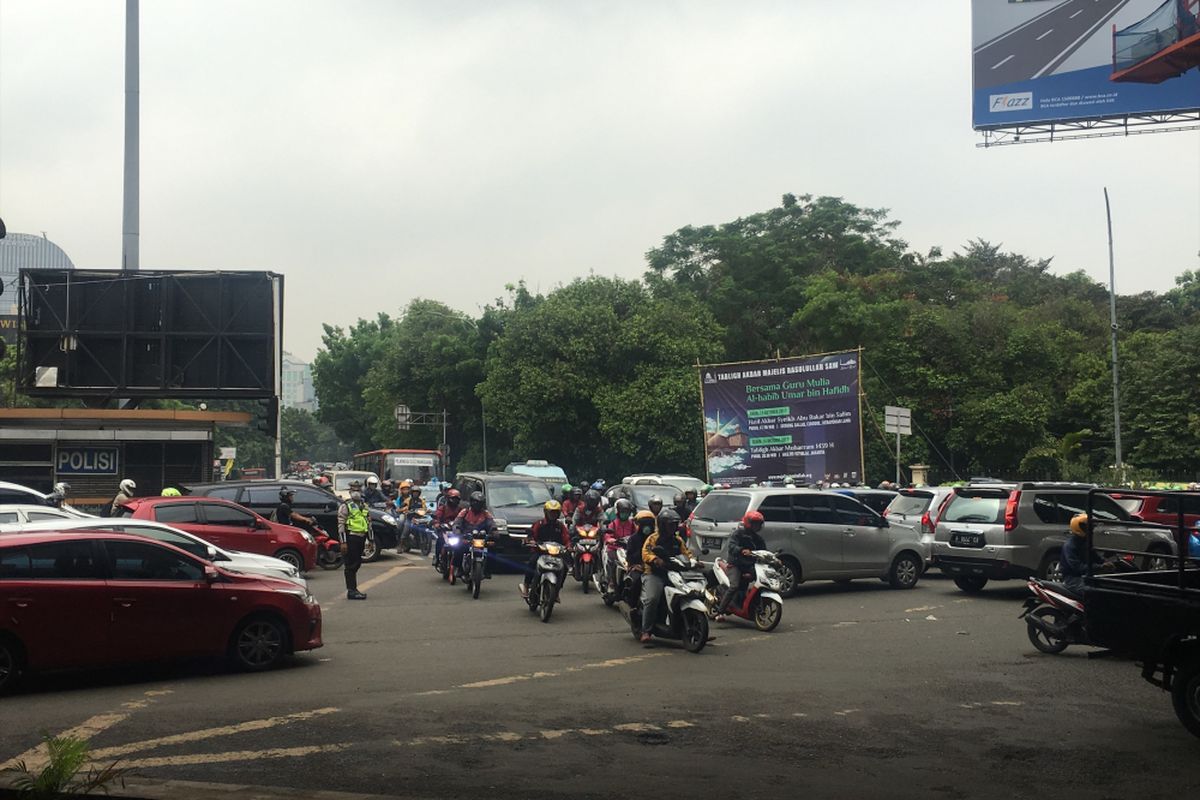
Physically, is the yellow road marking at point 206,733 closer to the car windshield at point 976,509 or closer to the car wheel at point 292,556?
the car wheel at point 292,556

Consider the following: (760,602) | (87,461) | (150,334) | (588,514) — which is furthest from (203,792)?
(150,334)

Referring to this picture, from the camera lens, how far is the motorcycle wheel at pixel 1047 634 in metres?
12.6

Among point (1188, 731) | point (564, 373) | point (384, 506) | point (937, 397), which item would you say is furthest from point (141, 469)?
point (1188, 731)

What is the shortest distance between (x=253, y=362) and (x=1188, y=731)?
29670mm

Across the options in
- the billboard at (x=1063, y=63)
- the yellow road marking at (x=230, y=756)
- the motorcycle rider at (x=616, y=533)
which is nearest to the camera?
the yellow road marking at (x=230, y=756)

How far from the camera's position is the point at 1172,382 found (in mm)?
34500

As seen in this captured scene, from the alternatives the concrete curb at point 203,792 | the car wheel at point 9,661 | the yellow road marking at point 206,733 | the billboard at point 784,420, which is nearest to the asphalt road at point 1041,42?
the billboard at point 784,420

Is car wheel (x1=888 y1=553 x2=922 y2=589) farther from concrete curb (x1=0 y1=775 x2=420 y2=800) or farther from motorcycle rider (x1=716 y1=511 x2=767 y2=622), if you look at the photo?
concrete curb (x1=0 y1=775 x2=420 y2=800)

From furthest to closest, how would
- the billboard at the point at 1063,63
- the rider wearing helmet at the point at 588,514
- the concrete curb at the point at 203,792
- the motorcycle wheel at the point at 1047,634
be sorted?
the billboard at the point at 1063,63 < the rider wearing helmet at the point at 588,514 < the motorcycle wheel at the point at 1047,634 < the concrete curb at the point at 203,792

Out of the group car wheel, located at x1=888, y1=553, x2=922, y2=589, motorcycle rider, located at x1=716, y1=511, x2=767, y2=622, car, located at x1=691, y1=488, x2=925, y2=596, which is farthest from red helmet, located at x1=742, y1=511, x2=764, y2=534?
car wheel, located at x1=888, y1=553, x2=922, y2=589

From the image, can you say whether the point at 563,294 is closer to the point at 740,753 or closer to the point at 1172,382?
the point at 1172,382

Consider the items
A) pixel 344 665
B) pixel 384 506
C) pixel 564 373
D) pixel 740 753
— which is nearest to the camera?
pixel 740 753

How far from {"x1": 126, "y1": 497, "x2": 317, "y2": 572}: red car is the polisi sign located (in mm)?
13629

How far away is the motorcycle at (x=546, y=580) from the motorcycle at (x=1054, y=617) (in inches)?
228
